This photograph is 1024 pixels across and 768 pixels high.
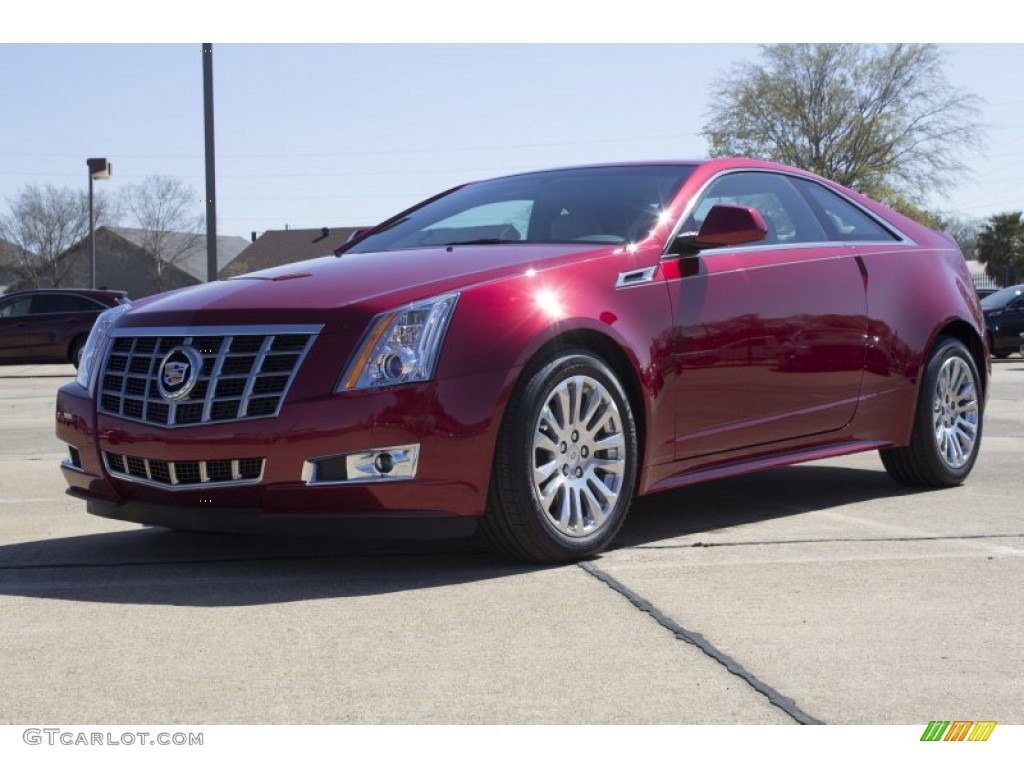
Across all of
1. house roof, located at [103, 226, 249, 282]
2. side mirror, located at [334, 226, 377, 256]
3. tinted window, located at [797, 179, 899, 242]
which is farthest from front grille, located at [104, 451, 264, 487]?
house roof, located at [103, 226, 249, 282]

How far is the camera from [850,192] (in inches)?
273

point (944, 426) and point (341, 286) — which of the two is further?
point (944, 426)

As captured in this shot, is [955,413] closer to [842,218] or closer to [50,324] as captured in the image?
[842,218]

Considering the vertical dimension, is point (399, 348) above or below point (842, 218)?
below

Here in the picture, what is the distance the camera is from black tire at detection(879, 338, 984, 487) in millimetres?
6812

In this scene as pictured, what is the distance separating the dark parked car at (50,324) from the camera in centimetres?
2534

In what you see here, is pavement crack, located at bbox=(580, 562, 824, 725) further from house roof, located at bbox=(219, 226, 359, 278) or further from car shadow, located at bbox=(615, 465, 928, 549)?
house roof, located at bbox=(219, 226, 359, 278)

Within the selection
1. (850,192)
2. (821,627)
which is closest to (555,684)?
(821,627)

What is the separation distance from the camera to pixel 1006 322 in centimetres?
2630

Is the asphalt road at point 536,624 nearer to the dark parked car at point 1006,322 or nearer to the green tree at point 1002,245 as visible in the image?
the dark parked car at point 1006,322

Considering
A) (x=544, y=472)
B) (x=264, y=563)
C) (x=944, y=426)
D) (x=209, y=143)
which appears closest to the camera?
(x=544, y=472)

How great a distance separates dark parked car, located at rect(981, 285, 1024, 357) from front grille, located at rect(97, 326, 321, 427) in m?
23.1

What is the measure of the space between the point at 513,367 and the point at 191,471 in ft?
3.79

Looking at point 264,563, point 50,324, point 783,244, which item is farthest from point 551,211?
point 50,324
